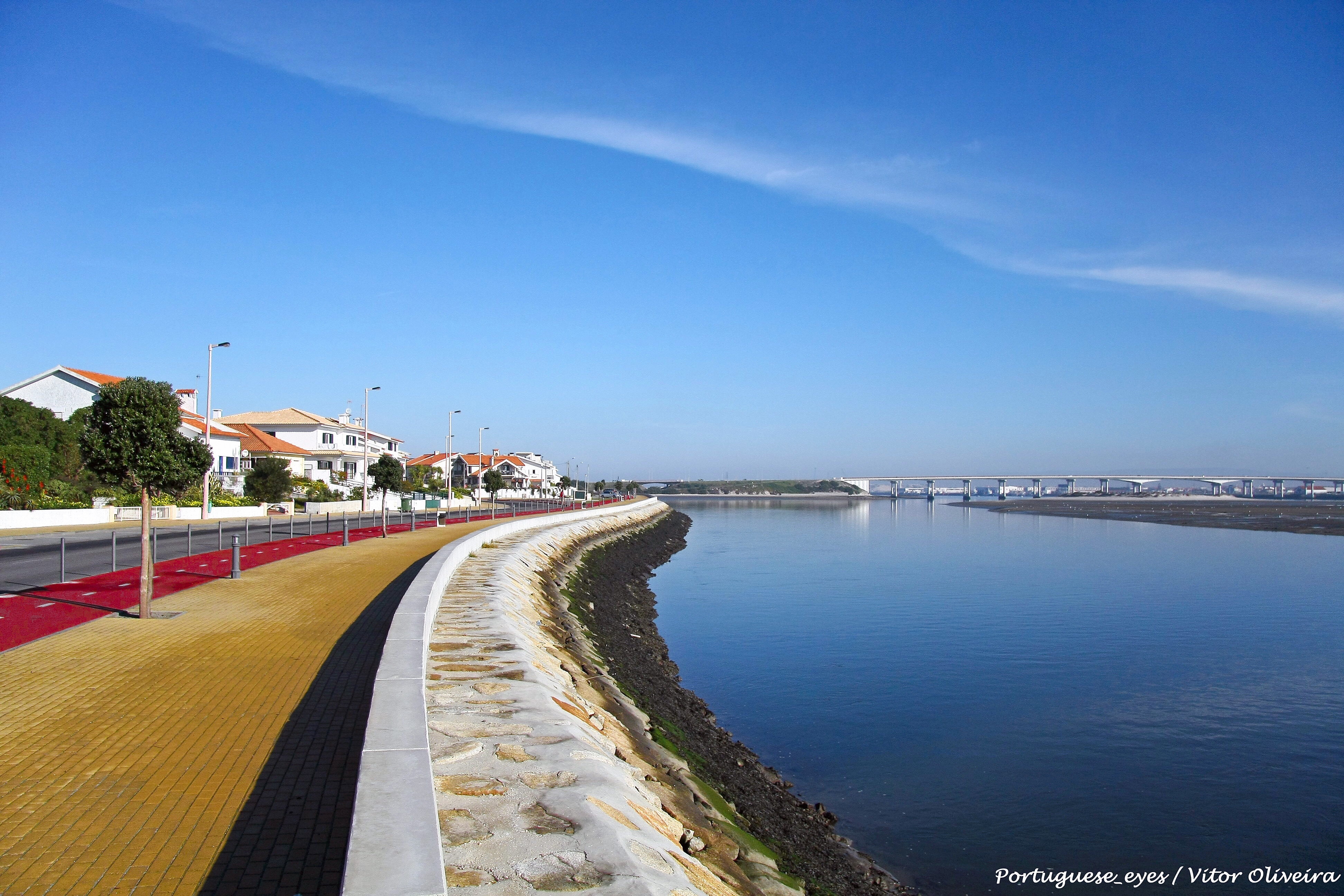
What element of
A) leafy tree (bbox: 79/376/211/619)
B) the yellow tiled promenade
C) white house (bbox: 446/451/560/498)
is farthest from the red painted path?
white house (bbox: 446/451/560/498)

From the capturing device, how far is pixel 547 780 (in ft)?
20.8

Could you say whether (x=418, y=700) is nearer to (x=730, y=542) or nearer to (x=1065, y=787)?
(x=1065, y=787)

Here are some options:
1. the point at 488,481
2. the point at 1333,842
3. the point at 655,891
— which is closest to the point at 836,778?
the point at 1333,842

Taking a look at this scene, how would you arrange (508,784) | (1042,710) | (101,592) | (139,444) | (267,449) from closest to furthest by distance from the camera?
(508,784) → (139,444) → (101,592) → (1042,710) → (267,449)

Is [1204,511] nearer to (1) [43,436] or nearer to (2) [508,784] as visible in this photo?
(1) [43,436]

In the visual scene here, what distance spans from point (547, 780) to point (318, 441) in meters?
69.3

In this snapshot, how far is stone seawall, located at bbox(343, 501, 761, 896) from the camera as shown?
176 inches

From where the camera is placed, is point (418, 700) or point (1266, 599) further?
point (1266, 599)

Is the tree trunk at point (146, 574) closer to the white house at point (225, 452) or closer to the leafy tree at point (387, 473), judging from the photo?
the leafy tree at point (387, 473)

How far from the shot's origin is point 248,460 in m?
56.4

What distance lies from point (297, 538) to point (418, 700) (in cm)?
2337

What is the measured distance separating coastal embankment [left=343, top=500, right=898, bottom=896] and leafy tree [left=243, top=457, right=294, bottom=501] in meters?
31.2

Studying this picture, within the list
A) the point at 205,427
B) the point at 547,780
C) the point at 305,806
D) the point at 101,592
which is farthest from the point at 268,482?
the point at 305,806

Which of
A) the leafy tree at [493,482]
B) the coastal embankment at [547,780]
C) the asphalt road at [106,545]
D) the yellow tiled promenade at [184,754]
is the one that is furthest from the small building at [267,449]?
the yellow tiled promenade at [184,754]
